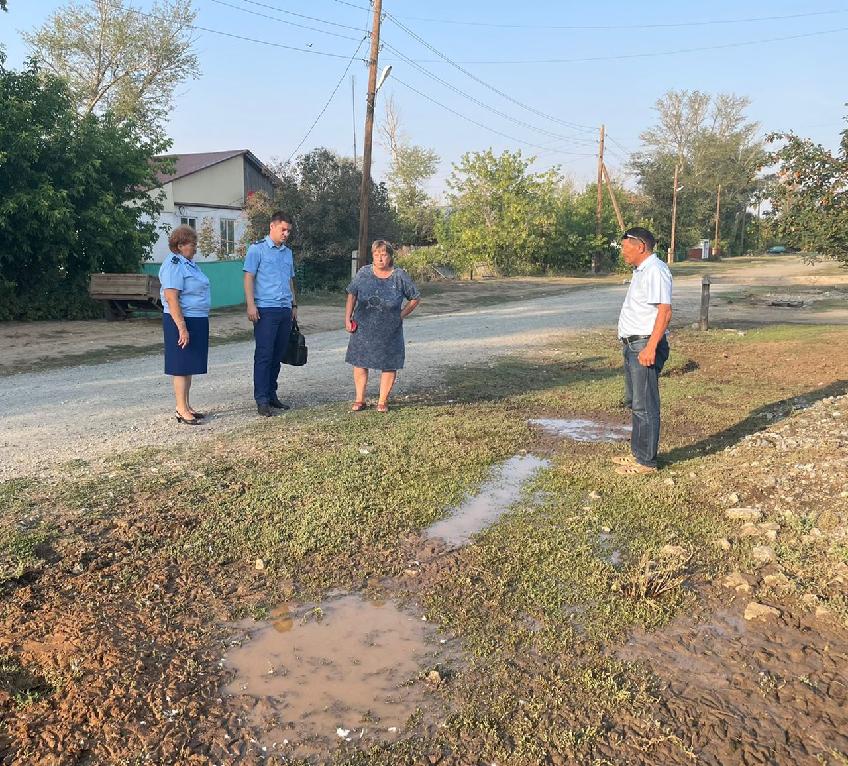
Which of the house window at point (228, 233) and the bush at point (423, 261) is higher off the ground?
the house window at point (228, 233)

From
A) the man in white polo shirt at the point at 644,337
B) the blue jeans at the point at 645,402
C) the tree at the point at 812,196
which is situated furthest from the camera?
the tree at the point at 812,196

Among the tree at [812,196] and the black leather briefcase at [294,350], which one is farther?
the tree at [812,196]

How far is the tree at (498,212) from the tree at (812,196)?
2544 centimetres

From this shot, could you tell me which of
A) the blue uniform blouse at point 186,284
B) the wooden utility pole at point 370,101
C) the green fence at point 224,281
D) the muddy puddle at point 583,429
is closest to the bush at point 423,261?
the wooden utility pole at point 370,101

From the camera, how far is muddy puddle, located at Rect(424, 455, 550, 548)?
13.9 ft

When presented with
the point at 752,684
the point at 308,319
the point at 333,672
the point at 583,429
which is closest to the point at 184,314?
the point at 583,429

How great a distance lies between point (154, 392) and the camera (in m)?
7.94

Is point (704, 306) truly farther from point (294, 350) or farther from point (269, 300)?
point (269, 300)

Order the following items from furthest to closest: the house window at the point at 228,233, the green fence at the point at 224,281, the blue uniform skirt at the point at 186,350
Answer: the house window at the point at 228,233, the green fence at the point at 224,281, the blue uniform skirt at the point at 186,350

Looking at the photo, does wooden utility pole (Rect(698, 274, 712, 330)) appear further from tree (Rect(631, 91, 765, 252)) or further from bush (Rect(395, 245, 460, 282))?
tree (Rect(631, 91, 765, 252))

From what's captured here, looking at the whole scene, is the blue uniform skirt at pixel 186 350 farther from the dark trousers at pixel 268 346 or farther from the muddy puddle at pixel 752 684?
the muddy puddle at pixel 752 684

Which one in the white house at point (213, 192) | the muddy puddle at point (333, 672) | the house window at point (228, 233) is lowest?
the muddy puddle at point (333, 672)

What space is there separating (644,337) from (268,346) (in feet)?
10.9

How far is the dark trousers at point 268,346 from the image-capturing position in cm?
679
